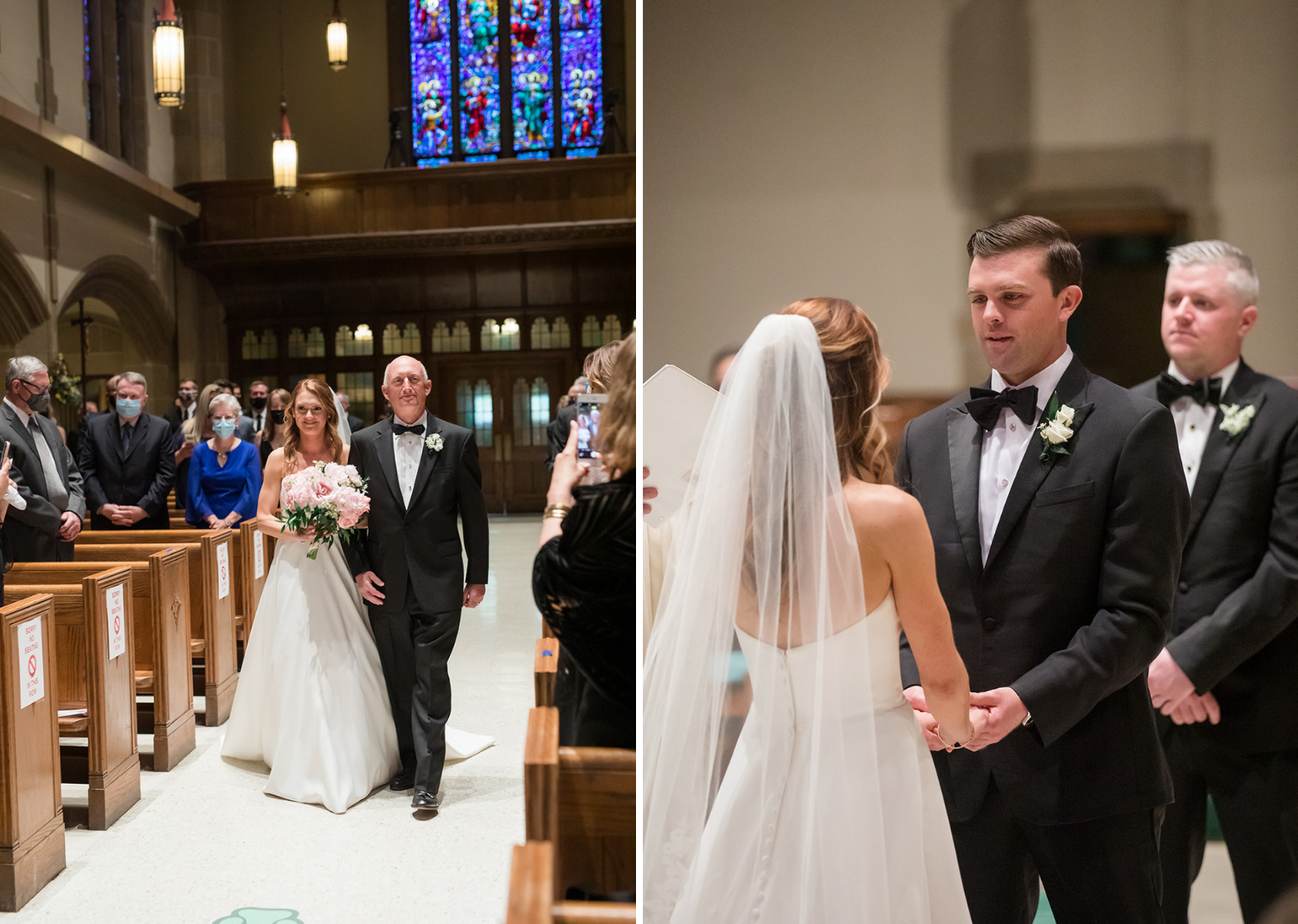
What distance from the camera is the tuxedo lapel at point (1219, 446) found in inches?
59.4

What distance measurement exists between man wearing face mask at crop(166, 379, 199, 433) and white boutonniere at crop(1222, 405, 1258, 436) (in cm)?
381

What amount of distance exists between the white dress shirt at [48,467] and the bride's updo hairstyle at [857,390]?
351 centimetres

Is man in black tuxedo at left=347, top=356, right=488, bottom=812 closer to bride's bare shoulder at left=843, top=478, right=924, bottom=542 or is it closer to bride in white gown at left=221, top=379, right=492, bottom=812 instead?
bride in white gown at left=221, top=379, right=492, bottom=812

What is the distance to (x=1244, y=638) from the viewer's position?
1.55 m

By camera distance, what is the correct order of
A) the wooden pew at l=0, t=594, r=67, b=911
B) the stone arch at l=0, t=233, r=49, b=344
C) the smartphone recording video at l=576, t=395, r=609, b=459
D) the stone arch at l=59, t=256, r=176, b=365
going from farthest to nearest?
the stone arch at l=0, t=233, r=49, b=344
the stone arch at l=59, t=256, r=176, b=365
the wooden pew at l=0, t=594, r=67, b=911
the smartphone recording video at l=576, t=395, r=609, b=459

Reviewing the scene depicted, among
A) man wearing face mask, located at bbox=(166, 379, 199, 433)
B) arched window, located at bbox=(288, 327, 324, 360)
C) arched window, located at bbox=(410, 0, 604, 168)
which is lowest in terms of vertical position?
man wearing face mask, located at bbox=(166, 379, 199, 433)

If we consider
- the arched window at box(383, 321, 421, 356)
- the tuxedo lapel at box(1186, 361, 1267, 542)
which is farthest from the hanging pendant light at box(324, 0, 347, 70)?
the arched window at box(383, 321, 421, 356)

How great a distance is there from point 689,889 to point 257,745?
2440 millimetres

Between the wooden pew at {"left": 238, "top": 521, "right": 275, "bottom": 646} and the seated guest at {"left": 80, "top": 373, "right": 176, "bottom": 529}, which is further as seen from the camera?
the seated guest at {"left": 80, "top": 373, "right": 176, "bottom": 529}

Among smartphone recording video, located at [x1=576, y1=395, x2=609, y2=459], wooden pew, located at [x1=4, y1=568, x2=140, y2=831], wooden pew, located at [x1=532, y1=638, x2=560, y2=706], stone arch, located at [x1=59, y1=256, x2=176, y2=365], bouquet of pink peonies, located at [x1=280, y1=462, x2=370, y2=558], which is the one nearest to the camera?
smartphone recording video, located at [x1=576, y1=395, x2=609, y2=459]

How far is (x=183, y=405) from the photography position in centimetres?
423

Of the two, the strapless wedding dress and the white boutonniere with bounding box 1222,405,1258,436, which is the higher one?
the white boutonniere with bounding box 1222,405,1258,436

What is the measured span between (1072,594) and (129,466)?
410 centimetres

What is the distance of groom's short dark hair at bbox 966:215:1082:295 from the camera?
1551mm
